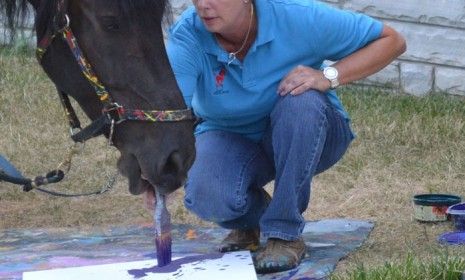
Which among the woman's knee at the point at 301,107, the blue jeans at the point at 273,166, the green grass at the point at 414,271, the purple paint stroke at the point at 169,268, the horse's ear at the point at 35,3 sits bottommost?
the green grass at the point at 414,271

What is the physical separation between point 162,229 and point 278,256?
2.22 ft

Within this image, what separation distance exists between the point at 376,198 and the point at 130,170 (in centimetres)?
235

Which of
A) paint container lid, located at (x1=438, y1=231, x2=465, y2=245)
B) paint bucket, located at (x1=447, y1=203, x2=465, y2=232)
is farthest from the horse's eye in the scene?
paint bucket, located at (x1=447, y1=203, x2=465, y2=232)

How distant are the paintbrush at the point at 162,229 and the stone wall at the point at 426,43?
3380 mm

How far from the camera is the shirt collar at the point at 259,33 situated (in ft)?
13.6

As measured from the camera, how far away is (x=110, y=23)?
3.25 metres

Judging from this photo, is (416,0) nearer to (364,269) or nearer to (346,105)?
(346,105)

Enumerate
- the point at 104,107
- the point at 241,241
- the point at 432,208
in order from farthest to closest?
1. the point at 432,208
2. the point at 241,241
3. the point at 104,107

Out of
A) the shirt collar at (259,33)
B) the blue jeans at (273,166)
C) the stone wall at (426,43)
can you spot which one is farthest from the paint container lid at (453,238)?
the stone wall at (426,43)

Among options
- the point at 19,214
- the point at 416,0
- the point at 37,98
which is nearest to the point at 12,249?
the point at 19,214

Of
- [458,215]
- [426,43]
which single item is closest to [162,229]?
[458,215]

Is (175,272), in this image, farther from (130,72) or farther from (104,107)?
(130,72)

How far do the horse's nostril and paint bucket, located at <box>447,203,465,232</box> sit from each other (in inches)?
69.9

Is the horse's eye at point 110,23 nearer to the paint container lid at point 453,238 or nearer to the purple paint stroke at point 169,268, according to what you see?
the purple paint stroke at point 169,268
